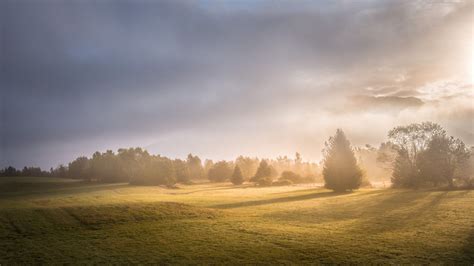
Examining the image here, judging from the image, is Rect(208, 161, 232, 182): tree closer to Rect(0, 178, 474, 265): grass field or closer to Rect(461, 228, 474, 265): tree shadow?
Rect(0, 178, 474, 265): grass field

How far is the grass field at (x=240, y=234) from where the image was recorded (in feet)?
78.9

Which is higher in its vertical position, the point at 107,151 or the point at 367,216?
the point at 107,151

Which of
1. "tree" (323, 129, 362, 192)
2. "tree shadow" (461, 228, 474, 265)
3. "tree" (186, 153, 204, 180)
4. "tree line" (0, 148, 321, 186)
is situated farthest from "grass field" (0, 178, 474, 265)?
"tree" (186, 153, 204, 180)

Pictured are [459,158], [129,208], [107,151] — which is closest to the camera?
[129,208]

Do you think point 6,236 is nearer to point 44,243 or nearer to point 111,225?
point 44,243

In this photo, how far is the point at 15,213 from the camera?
3984 cm

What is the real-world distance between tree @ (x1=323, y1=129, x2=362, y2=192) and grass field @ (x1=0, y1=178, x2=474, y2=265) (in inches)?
1169

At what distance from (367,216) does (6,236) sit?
42.5 metres

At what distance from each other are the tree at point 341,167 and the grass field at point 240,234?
29.7m

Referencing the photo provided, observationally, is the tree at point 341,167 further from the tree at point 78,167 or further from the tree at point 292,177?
the tree at point 78,167

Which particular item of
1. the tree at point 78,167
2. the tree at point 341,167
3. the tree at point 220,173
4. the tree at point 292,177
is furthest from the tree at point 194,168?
the tree at point 341,167

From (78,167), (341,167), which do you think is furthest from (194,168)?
(341,167)

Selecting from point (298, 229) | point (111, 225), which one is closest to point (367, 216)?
point (298, 229)

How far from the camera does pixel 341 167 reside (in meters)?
77.3
